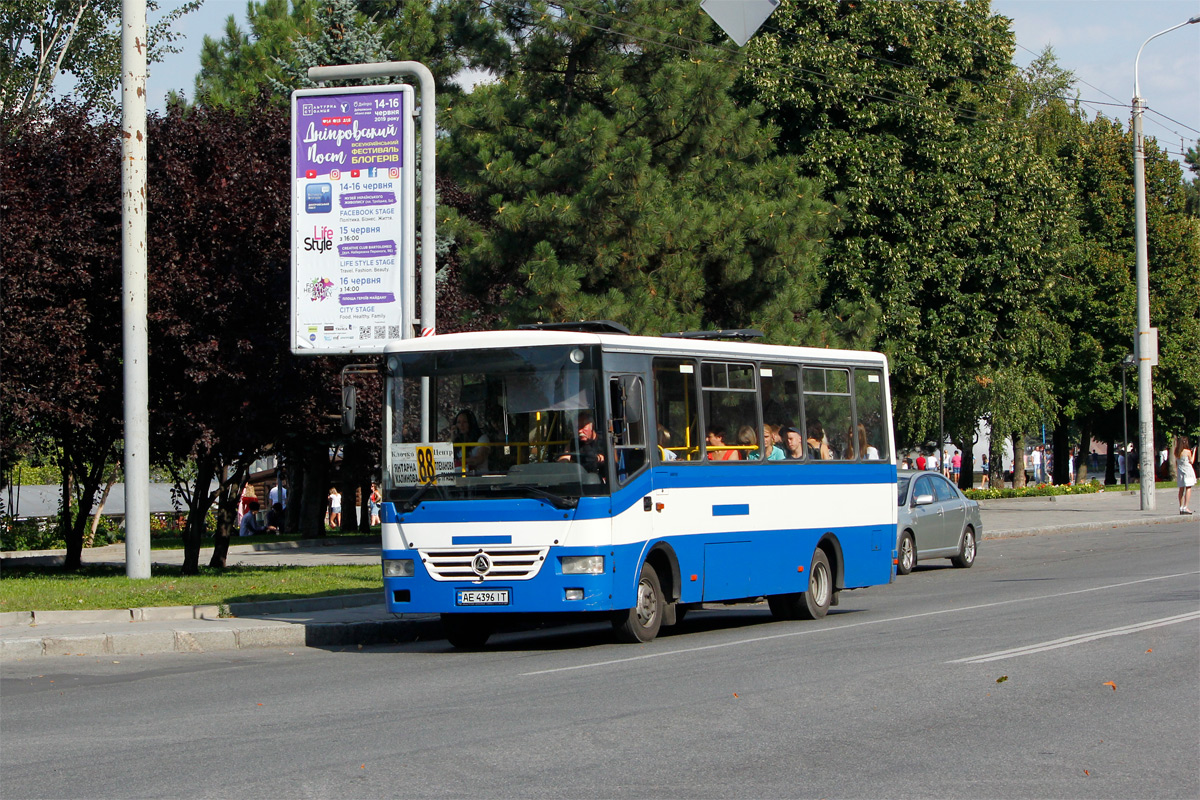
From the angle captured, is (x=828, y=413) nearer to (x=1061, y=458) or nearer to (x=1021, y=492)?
(x=1021, y=492)

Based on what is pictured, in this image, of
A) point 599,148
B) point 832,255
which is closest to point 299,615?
point 599,148

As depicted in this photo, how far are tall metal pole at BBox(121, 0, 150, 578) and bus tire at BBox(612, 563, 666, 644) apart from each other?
8194 millimetres

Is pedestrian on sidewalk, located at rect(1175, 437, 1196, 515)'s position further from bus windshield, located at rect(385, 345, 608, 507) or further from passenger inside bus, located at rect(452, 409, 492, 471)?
passenger inside bus, located at rect(452, 409, 492, 471)

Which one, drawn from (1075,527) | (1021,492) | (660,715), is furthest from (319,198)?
(1021,492)

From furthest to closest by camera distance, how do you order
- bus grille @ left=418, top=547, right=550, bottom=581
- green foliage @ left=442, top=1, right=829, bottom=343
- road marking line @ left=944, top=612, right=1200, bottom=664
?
green foliage @ left=442, top=1, right=829, bottom=343 < bus grille @ left=418, top=547, right=550, bottom=581 < road marking line @ left=944, top=612, right=1200, bottom=664

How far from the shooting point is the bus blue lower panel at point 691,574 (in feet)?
42.0

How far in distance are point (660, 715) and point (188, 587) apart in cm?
1080

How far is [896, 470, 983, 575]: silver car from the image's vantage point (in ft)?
73.3

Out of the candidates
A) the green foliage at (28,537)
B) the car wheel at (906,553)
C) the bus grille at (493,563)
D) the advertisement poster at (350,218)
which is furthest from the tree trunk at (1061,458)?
the bus grille at (493,563)

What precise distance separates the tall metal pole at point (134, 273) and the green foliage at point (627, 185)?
8.02m

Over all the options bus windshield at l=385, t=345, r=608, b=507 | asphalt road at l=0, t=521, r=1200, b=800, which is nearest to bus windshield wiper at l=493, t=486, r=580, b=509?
bus windshield at l=385, t=345, r=608, b=507

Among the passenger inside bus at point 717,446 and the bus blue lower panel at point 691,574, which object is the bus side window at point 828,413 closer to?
the bus blue lower panel at point 691,574

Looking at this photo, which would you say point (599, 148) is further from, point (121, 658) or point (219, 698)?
point (219, 698)

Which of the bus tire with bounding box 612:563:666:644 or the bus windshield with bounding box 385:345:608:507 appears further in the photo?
the bus tire with bounding box 612:563:666:644
